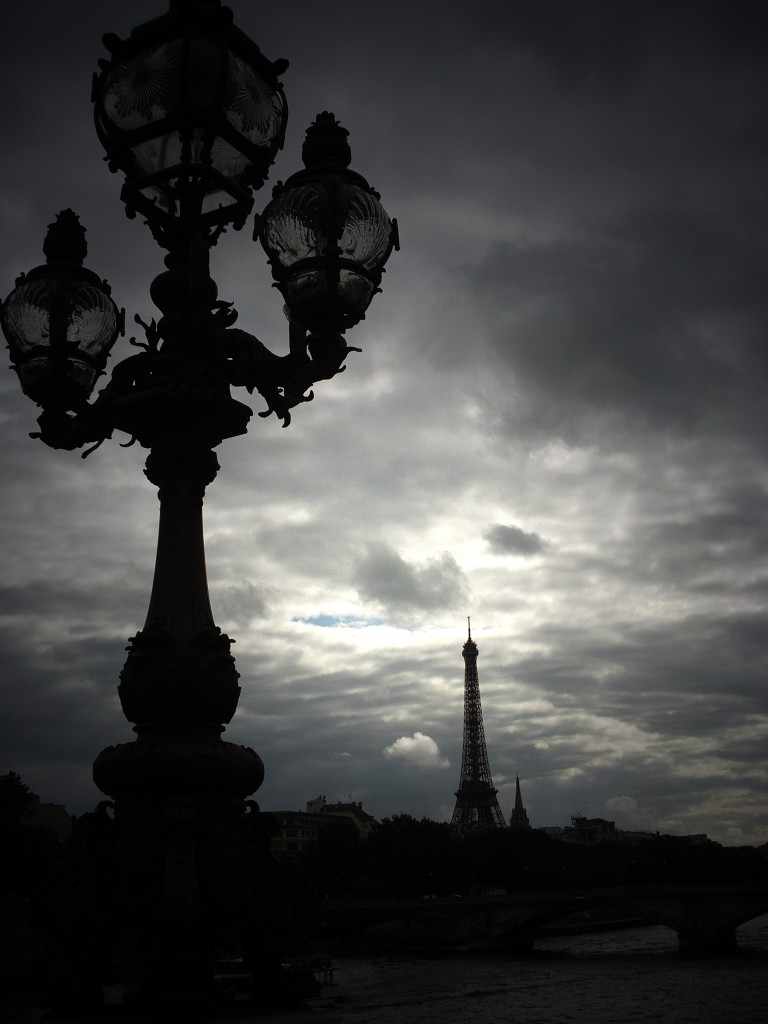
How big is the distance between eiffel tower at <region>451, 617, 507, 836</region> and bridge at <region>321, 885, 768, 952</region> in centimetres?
4352

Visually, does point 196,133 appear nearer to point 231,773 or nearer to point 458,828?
point 231,773

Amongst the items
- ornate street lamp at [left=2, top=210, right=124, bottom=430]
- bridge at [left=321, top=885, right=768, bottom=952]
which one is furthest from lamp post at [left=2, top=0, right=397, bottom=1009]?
bridge at [left=321, top=885, right=768, bottom=952]

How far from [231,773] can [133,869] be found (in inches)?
18.8

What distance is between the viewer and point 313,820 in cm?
11425

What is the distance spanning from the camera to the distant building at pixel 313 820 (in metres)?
102

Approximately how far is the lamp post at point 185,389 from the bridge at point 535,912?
4731 cm

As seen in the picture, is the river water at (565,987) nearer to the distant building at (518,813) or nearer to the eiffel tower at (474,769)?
the eiffel tower at (474,769)

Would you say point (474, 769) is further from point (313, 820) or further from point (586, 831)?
point (586, 831)

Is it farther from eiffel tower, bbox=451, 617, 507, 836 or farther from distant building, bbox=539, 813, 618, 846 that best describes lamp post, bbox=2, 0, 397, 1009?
distant building, bbox=539, 813, 618, 846

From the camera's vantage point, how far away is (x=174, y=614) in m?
3.87

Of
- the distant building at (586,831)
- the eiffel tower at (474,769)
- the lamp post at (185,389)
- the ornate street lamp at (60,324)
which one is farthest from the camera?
the distant building at (586,831)

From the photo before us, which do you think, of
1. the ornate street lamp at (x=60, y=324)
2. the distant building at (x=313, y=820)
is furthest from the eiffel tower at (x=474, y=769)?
the ornate street lamp at (x=60, y=324)

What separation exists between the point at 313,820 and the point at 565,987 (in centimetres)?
8538

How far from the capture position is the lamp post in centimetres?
347
